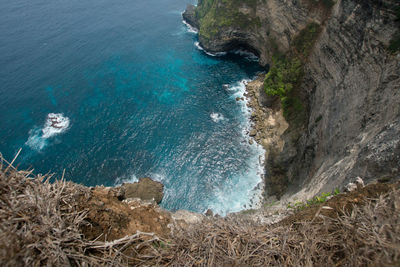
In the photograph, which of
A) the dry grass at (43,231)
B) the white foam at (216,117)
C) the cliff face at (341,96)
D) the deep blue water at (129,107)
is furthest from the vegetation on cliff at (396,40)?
the white foam at (216,117)

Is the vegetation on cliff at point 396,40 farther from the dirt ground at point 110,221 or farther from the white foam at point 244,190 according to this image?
the dirt ground at point 110,221

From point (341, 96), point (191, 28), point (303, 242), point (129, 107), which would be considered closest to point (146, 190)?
point (129, 107)

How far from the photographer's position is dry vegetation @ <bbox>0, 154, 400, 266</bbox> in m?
5.24

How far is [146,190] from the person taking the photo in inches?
1292

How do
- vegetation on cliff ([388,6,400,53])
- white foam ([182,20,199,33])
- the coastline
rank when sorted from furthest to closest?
1. white foam ([182,20,199,33])
2. the coastline
3. vegetation on cliff ([388,6,400,53])

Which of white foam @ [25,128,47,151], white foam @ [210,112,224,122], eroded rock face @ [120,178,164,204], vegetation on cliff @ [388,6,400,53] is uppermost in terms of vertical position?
vegetation on cliff @ [388,6,400,53]

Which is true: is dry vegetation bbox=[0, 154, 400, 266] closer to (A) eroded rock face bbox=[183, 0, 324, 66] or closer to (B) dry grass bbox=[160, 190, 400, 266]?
(B) dry grass bbox=[160, 190, 400, 266]

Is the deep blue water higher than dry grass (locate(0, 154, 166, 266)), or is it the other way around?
dry grass (locate(0, 154, 166, 266))

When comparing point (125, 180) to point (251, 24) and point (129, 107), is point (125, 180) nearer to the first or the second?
point (129, 107)

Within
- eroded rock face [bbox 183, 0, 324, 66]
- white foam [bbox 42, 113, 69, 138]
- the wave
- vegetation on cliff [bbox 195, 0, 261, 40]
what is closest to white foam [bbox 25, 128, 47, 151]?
the wave

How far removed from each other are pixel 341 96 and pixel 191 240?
24.1 metres

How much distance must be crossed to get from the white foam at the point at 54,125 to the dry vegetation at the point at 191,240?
41874 mm

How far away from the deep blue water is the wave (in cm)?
25

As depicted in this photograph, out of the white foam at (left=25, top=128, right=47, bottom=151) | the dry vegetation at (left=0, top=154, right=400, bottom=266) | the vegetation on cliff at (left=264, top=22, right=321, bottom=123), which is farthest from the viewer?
the white foam at (left=25, top=128, right=47, bottom=151)
